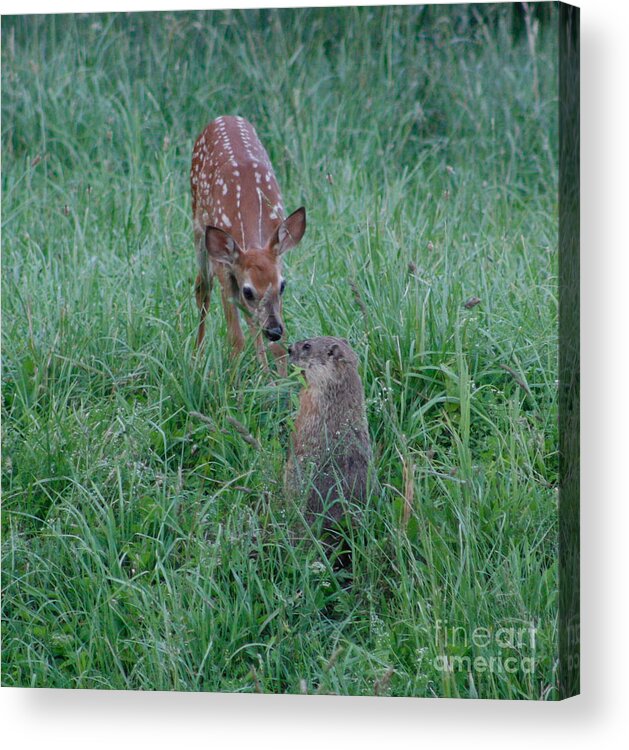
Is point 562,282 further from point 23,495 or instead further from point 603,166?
point 23,495

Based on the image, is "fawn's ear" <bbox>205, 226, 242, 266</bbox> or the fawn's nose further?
"fawn's ear" <bbox>205, 226, 242, 266</bbox>

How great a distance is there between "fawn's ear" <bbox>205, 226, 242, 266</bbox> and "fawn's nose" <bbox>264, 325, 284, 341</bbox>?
0.33 m

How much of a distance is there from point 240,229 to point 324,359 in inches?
28.3

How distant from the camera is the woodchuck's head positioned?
18.3 ft

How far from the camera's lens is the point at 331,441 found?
5527 mm

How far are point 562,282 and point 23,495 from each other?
2085 mm

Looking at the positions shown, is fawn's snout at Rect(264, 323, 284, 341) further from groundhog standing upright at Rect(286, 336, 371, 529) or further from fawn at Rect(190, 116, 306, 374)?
groundhog standing upright at Rect(286, 336, 371, 529)

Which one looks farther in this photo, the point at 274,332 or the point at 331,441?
the point at 274,332

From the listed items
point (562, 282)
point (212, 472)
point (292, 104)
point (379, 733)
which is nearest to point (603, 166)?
point (562, 282)

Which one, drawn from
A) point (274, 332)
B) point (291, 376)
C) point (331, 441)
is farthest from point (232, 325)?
point (331, 441)

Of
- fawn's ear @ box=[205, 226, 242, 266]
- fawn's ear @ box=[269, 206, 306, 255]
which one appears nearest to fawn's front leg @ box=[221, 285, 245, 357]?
fawn's ear @ box=[205, 226, 242, 266]

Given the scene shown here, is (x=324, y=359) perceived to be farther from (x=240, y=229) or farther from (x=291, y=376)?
(x=240, y=229)

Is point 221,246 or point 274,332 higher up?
point 221,246

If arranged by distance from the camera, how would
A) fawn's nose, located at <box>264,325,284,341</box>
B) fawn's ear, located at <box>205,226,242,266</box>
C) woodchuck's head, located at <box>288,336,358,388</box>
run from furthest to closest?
1. fawn's ear, located at <box>205,226,242,266</box>
2. fawn's nose, located at <box>264,325,284,341</box>
3. woodchuck's head, located at <box>288,336,358,388</box>
